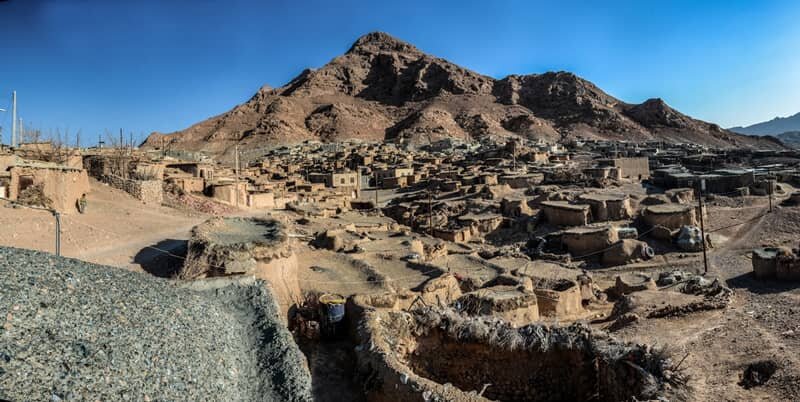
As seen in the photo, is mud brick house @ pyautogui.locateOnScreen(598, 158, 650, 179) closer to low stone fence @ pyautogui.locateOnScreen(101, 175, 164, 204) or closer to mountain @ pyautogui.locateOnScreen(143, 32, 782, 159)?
low stone fence @ pyautogui.locateOnScreen(101, 175, 164, 204)

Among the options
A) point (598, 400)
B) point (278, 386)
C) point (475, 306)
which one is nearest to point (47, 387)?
point (278, 386)

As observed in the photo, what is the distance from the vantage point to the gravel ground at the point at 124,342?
11.3ft

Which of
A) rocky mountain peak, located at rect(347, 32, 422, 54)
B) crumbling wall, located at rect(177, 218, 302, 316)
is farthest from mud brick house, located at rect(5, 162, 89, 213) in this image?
rocky mountain peak, located at rect(347, 32, 422, 54)

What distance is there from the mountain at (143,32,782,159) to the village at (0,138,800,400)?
2237 inches

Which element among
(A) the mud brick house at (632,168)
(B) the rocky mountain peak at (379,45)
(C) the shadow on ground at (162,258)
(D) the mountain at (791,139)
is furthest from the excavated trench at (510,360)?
(B) the rocky mountain peak at (379,45)

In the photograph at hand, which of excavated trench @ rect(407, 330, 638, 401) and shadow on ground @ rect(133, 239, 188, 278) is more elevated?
shadow on ground @ rect(133, 239, 188, 278)

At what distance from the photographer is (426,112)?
327 ft

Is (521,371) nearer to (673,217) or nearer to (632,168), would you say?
(673,217)

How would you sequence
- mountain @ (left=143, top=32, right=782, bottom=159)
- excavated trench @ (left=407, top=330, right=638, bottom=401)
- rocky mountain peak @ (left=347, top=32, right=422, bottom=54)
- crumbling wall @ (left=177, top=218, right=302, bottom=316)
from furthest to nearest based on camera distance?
rocky mountain peak @ (left=347, top=32, right=422, bottom=54), mountain @ (left=143, top=32, right=782, bottom=159), crumbling wall @ (left=177, top=218, right=302, bottom=316), excavated trench @ (left=407, top=330, right=638, bottom=401)

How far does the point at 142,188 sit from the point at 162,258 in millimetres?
9014

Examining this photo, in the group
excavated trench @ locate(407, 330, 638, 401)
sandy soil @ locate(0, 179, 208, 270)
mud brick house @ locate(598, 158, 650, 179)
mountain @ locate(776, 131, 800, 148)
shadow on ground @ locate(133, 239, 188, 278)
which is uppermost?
mountain @ locate(776, 131, 800, 148)

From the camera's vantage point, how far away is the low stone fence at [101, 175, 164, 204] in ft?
61.0

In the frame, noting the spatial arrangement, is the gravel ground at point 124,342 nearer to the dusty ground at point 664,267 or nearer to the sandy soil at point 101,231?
the dusty ground at point 664,267

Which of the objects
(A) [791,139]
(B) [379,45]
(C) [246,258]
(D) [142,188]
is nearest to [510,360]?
(C) [246,258]
